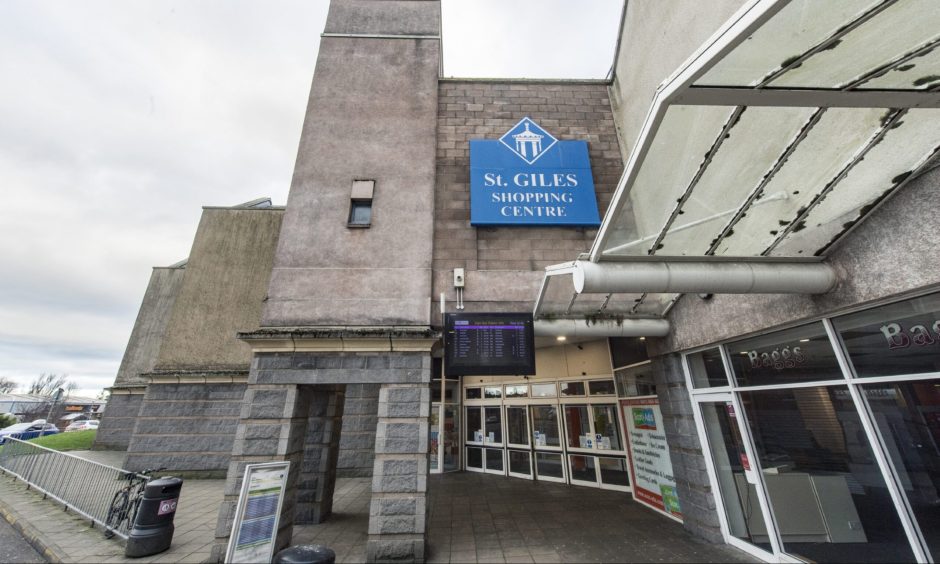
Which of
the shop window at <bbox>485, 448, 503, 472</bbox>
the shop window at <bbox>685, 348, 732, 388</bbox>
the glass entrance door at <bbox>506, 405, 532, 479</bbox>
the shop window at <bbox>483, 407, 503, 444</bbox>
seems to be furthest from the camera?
the shop window at <bbox>483, 407, 503, 444</bbox>

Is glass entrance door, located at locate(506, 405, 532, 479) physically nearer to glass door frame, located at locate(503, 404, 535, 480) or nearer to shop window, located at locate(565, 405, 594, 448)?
glass door frame, located at locate(503, 404, 535, 480)

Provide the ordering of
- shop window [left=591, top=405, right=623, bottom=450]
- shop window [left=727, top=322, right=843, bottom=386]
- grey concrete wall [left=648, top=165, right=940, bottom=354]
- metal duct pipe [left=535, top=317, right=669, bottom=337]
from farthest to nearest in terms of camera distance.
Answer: shop window [left=591, top=405, right=623, bottom=450]
metal duct pipe [left=535, top=317, right=669, bottom=337]
shop window [left=727, top=322, right=843, bottom=386]
grey concrete wall [left=648, top=165, right=940, bottom=354]

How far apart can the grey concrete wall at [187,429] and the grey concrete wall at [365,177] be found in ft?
23.2

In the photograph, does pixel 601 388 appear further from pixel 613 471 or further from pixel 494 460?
pixel 494 460

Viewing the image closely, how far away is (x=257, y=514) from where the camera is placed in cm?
470

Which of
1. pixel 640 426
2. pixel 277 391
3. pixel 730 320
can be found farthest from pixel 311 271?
pixel 640 426

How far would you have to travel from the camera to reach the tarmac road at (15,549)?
18.0ft

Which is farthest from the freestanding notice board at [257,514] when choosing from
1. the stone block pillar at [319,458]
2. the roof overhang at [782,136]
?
the roof overhang at [782,136]

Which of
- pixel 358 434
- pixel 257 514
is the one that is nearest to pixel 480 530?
pixel 257 514

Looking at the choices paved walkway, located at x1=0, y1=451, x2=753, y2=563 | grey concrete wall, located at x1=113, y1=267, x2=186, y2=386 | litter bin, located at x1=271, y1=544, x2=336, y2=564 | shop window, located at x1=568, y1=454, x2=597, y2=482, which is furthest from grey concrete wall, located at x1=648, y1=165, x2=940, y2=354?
grey concrete wall, located at x1=113, y1=267, x2=186, y2=386

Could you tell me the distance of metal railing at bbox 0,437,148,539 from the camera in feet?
21.5

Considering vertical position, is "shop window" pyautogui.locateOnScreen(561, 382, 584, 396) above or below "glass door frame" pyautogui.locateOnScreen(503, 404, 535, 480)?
above

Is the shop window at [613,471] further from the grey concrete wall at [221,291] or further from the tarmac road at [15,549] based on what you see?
the grey concrete wall at [221,291]

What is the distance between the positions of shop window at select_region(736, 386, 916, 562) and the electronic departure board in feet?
11.7
